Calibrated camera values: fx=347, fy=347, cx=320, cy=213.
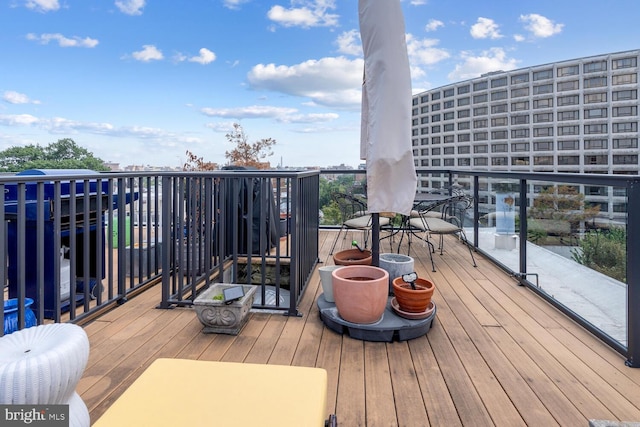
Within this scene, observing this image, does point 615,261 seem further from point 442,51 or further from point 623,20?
point 623,20

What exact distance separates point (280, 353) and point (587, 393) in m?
1.55

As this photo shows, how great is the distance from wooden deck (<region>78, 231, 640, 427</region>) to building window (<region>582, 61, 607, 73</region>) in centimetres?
2873

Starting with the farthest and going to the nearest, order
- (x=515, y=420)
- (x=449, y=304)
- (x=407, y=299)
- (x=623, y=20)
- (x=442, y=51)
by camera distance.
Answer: (x=623, y=20), (x=442, y=51), (x=449, y=304), (x=407, y=299), (x=515, y=420)

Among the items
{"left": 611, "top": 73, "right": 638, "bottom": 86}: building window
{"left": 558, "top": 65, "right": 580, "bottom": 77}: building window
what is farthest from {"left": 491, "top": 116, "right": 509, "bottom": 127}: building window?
{"left": 611, "top": 73, "right": 638, "bottom": 86}: building window

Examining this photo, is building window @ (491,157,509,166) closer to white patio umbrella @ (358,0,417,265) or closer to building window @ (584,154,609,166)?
building window @ (584,154,609,166)

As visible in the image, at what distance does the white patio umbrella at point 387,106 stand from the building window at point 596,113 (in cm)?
2765

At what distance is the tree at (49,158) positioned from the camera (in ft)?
11.3

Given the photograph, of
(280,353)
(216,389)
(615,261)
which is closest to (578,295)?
(615,261)

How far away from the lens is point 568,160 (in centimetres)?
2258

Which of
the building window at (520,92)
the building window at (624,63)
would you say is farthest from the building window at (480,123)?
the building window at (624,63)

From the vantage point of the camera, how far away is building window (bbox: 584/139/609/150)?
72.1 feet

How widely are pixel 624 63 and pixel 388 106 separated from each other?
98.3 ft

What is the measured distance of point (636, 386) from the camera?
1699 millimetres

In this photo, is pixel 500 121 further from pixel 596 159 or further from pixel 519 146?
pixel 596 159
